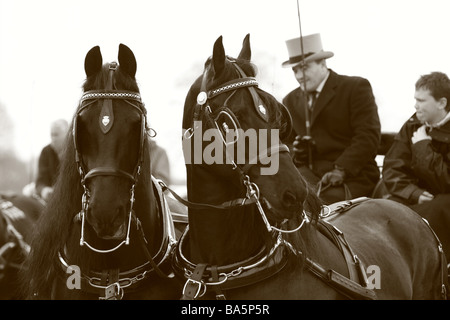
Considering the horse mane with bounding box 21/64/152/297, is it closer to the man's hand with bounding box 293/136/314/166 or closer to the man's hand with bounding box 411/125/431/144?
the man's hand with bounding box 293/136/314/166

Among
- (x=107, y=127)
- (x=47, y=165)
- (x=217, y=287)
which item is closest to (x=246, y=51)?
(x=107, y=127)

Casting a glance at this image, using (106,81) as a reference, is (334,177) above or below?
below

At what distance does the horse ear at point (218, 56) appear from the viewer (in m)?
3.76

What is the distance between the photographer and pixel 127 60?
4.07 m

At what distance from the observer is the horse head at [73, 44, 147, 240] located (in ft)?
12.0

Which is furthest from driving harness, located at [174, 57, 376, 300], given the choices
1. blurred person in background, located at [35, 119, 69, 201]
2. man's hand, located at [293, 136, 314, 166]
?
blurred person in background, located at [35, 119, 69, 201]

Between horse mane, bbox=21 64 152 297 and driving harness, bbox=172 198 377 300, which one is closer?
driving harness, bbox=172 198 377 300

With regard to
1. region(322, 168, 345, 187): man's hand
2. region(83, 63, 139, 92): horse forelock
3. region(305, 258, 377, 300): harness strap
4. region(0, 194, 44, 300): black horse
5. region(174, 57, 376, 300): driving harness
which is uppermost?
region(83, 63, 139, 92): horse forelock

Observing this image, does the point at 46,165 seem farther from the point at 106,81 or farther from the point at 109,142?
the point at 109,142

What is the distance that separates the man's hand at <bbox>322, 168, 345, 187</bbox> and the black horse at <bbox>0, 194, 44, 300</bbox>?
3436mm

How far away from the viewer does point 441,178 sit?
540 cm

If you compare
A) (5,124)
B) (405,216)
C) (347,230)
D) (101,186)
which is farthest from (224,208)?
(5,124)

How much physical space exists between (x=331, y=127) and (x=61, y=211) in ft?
9.12
